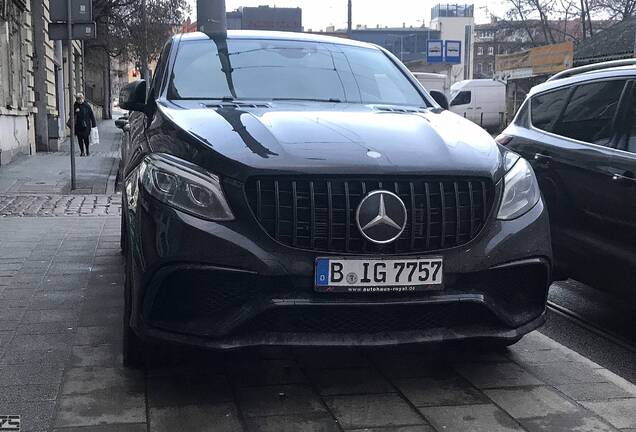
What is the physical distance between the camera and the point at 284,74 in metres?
4.55

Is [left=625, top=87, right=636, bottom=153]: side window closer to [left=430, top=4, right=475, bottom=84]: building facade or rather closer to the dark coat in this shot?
the dark coat

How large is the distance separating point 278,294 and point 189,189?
1.90 feet

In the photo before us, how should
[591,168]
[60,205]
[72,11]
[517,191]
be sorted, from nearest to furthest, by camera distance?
[517,191]
[591,168]
[60,205]
[72,11]

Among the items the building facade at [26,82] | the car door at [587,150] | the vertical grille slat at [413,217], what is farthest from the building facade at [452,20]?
the vertical grille slat at [413,217]

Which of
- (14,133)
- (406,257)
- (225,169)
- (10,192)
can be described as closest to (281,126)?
(225,169)

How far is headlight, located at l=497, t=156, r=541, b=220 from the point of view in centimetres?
337

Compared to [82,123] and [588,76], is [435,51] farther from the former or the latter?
[588,76]

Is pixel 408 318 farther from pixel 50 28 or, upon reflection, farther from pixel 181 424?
pixel 50 28

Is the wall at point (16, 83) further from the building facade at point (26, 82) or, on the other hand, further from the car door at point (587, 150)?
the car door at point (587, 150)

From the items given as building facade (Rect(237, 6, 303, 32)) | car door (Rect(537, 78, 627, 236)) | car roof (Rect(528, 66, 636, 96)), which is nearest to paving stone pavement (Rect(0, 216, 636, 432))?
car door (Rect(537, 78, 627, 236))

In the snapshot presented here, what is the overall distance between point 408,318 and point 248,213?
834 millimetres

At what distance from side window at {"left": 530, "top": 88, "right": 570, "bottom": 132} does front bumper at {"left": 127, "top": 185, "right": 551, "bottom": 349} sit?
2.35 m

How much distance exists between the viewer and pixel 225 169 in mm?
3100

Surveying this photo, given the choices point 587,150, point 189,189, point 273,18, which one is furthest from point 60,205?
point 273,18
